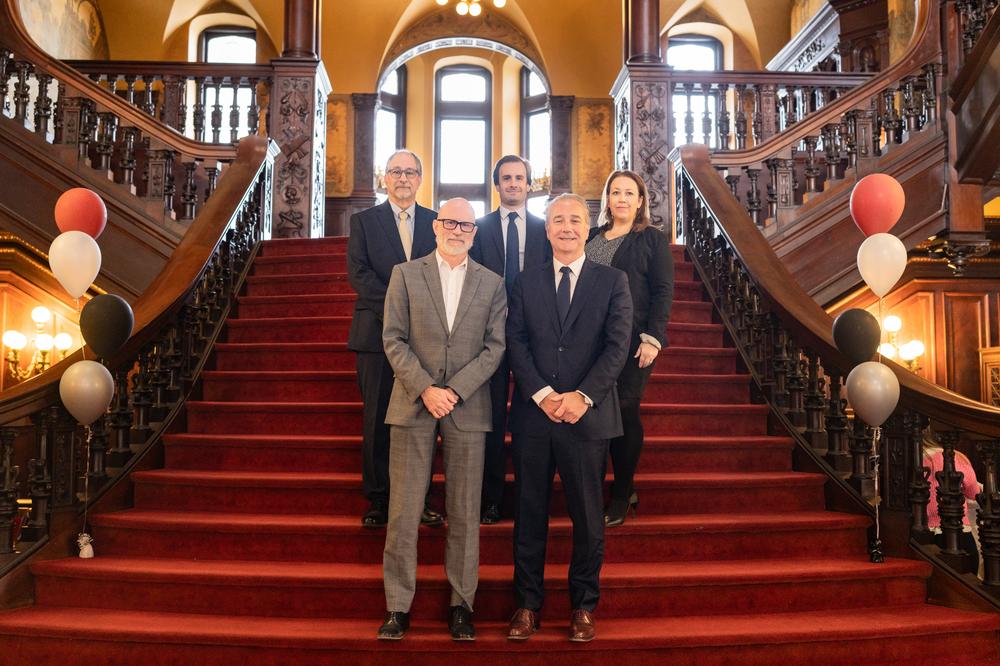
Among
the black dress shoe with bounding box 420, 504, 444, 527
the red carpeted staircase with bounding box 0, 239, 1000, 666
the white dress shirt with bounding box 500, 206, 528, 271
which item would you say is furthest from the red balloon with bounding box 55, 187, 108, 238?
the black dress shoe with bounding box 420, 504, 444, 527

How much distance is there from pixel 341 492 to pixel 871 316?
2.36 m

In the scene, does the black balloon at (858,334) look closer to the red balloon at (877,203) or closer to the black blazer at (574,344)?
the red balloon at (877,203)

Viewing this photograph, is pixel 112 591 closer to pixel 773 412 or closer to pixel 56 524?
pixel 56 524

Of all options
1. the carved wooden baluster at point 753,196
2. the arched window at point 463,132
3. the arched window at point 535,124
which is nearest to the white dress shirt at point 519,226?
the carved wooden baluster at point 753,196

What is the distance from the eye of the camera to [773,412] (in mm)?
4523

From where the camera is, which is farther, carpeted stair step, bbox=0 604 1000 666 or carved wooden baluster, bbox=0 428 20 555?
carved wooden baluster, bbox=0 428 20 555

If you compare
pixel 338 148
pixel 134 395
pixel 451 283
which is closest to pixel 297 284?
pixel 134 395

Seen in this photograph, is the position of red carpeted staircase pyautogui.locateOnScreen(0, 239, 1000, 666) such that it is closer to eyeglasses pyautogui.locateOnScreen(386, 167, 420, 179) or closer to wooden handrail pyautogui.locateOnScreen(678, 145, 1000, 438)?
wooden handrail pyautogui.locateOnScreen(678, 145, 1000, 438)

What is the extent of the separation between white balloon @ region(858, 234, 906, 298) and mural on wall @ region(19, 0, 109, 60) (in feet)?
30.2

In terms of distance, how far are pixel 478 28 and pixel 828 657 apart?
498 inches

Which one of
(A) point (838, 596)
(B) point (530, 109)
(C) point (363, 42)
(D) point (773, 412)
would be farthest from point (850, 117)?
(B) point (530, 109)

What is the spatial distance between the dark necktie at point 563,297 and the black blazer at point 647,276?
1.82 ft

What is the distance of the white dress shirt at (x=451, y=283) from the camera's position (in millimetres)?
3146

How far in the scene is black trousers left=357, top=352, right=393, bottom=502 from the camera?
3.52 meters
